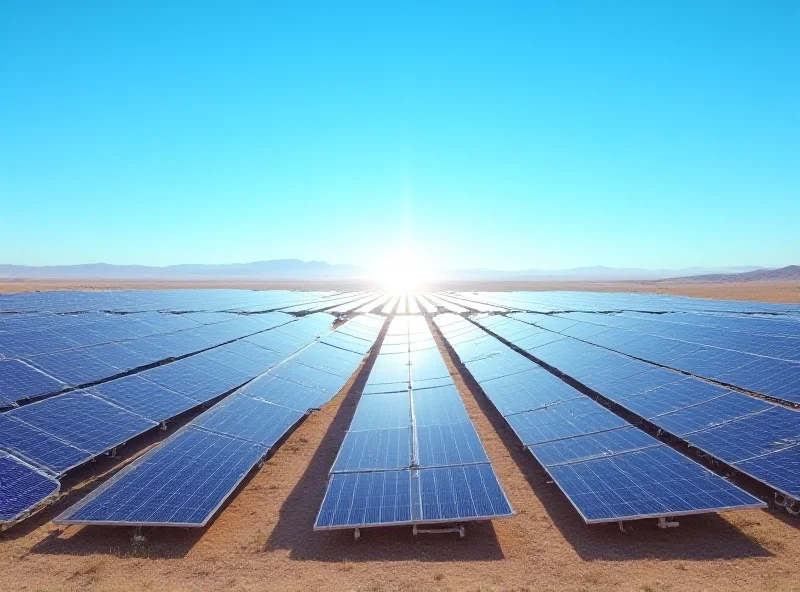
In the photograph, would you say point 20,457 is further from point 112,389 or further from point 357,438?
point 357,438

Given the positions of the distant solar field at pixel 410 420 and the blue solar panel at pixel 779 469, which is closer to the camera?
the distant solar field at pixel 410 420

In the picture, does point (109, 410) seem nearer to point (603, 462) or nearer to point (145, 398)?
point (145, 398)

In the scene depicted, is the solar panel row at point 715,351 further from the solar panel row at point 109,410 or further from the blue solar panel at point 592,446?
the solar panel row at point 109,410

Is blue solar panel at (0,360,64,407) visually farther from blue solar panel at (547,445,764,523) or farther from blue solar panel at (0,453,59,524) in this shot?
blue solar panel at (547,445,764,523)

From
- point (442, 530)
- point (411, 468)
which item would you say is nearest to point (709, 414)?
point (442, 530)

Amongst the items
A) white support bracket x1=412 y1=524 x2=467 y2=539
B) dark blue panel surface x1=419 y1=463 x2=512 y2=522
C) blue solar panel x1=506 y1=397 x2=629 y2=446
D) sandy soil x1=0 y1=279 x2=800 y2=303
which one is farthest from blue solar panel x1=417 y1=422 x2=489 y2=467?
sandy soil x1=0 y1=279 x2=800 y2=303

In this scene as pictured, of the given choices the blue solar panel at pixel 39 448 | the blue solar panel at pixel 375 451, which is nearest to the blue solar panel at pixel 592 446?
the blue solar panel at pixel 375 451
